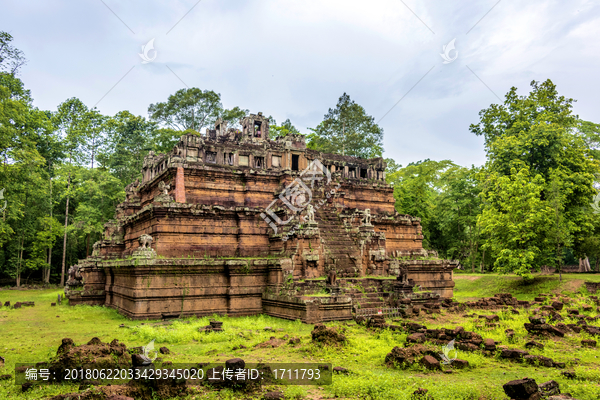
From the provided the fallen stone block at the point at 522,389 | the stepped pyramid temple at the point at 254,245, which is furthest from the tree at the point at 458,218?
the fallen stone block at the point at 522,389

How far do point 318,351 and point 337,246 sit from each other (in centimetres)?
1043

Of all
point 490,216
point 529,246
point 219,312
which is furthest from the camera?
point 490,216

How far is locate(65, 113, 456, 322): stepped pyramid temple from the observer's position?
57.2ft

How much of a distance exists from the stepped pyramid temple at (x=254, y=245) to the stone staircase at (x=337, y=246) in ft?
0.20

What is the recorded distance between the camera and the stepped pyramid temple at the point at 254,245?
57.2ft

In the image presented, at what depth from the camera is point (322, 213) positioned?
912 inches

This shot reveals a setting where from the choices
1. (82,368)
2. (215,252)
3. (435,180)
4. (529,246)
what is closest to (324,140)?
(435,180)

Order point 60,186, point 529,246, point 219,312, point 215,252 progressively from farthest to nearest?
1. point 60,186
2. point 529,246
3. point 215,252
4. point 219,312

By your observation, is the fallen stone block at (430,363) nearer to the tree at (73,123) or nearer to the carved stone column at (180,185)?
the carved stone column at (180,185)

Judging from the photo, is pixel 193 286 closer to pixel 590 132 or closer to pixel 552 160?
pixel 552 160

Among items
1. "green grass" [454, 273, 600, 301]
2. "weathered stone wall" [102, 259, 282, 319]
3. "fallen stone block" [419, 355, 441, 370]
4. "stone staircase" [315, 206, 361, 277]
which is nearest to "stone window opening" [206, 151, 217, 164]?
"stone staircase" [315, 206, 361, 277]

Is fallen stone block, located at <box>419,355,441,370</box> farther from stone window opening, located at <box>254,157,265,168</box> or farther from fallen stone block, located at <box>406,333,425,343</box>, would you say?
stone window opening, located at <box>254,157,265,168</box>

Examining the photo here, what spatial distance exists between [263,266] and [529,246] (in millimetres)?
19502

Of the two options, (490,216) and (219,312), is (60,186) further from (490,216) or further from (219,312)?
(490,216)
